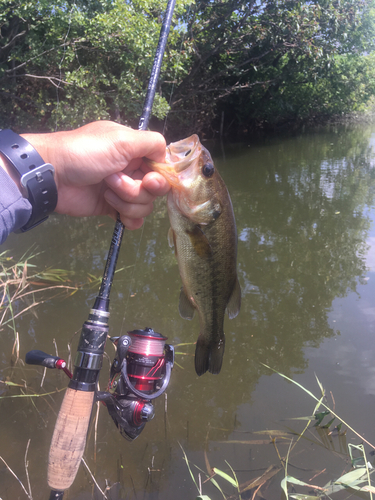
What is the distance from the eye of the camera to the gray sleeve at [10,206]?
4.68 feet

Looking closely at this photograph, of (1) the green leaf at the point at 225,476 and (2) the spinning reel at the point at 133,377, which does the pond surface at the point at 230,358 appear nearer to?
(1) the green leaf at the point at 225,476

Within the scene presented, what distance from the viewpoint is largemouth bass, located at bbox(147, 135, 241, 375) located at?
1.78m

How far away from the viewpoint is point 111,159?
5.50 feet

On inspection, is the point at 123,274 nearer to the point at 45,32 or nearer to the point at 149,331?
the point at 149,331

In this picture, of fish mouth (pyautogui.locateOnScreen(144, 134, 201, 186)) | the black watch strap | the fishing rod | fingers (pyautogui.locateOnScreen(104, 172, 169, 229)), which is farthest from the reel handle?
fish mouth (pyautogui.locateOnScreen(144, 134, 201, 186))

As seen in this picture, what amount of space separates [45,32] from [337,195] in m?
8.78

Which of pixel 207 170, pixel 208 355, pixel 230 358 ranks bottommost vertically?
pixel 230 358

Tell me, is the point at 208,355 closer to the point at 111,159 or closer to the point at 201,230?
the point at 201,230

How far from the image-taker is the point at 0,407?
2811 millimetres

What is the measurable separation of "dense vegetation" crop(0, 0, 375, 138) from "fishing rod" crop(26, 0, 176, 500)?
8890 mm

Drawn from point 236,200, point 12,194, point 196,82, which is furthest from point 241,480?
Result: point 196,82

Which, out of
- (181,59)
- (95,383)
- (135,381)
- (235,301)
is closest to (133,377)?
(135,381)

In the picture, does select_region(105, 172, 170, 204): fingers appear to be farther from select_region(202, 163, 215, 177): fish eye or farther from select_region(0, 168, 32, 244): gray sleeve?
select_region(0, 168, 32, 244): gray sleeve

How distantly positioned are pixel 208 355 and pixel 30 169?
135cm
